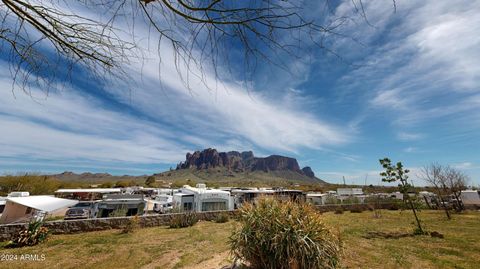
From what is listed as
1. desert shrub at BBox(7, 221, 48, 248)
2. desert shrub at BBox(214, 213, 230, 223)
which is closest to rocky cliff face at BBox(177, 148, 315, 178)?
desert shrub at BBox(214, 213, 230, 223)

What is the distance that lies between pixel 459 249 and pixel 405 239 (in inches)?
75.9

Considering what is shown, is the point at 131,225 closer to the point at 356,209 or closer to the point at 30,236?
the point at 30,236

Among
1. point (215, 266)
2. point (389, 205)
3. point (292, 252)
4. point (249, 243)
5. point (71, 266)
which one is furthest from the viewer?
point (389, 205)

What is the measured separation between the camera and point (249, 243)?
4.73 meters

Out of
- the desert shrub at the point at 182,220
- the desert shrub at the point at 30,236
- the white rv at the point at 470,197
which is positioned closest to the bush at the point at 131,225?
the desert shrub at the point at 182,220

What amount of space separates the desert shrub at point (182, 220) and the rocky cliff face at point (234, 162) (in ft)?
383

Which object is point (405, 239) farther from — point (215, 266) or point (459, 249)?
point (215, 266)

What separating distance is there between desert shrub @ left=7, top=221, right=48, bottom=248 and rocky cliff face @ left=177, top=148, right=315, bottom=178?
120 m

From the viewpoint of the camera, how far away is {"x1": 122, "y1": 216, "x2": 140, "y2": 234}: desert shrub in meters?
12.2

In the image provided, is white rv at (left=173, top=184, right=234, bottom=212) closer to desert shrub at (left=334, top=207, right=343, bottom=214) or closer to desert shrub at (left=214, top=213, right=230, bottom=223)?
desert shrub at (left=214, top=213, right=230, bottom=223)

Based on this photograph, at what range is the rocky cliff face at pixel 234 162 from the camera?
137 metres

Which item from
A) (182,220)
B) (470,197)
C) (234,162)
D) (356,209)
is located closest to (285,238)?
(182,220)

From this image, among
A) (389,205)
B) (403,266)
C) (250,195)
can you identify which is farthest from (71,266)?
(389,205)

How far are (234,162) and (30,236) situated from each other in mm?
135000
